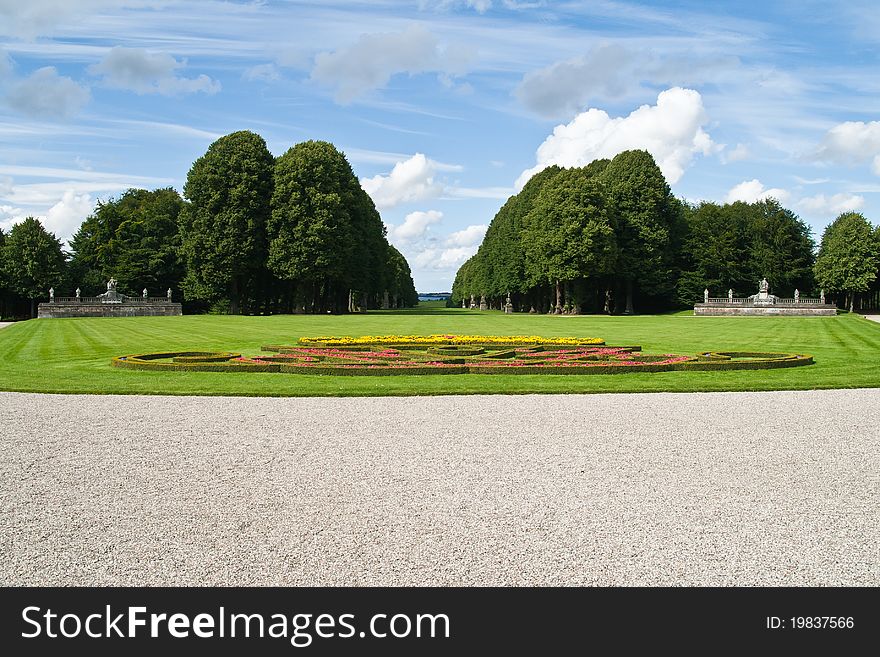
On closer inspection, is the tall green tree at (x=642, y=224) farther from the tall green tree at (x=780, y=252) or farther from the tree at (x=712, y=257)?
the tall green tree at (x=780, y=252)

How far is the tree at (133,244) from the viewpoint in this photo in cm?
7281

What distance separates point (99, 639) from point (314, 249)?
60381 millimetres

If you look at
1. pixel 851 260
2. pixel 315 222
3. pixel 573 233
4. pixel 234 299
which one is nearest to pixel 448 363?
pixel 315 222

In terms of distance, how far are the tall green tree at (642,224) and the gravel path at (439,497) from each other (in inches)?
2440

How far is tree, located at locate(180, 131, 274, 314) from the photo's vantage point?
65.1 m

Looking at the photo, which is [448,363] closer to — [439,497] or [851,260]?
[439,497]

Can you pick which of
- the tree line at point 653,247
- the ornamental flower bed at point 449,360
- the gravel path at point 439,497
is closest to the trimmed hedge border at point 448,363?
the ornamental flower bed at point 449,360

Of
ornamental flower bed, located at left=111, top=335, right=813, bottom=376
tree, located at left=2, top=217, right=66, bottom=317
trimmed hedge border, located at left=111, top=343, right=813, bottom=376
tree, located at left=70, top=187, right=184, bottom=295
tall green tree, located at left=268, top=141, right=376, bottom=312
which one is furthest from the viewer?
tree, located at left=2, top=217, right=66, bottom=317

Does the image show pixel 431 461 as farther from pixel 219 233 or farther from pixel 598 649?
pixel 219 233

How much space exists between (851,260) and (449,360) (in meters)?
69.8

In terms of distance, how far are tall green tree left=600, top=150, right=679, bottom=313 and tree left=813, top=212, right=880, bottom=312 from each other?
16.6 m

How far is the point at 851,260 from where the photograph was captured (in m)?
77.4

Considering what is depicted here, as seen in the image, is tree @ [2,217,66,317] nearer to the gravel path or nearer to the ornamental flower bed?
the ornamental flower bed

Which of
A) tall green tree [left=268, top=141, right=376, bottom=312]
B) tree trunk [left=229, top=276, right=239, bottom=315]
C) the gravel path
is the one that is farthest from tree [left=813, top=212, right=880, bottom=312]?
the gravel path
